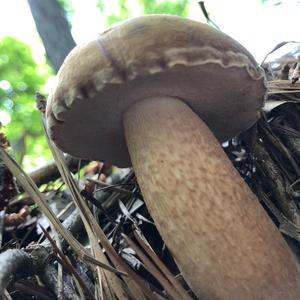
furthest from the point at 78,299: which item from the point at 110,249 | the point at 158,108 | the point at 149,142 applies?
the point at 158,108

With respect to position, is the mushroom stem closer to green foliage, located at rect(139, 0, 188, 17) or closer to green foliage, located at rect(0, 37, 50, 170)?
green foliage, located at rect(0, 37, 50, 170)

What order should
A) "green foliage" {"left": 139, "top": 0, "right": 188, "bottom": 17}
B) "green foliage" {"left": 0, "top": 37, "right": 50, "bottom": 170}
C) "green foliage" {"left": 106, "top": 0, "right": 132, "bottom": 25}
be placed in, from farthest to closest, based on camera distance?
"green foliage" {"left": 106, "top": 0, "right": 132, "bottom": 25} → "green foliage" {"left": 139, "top": 0, "right": 188, "bottom": 17} → "green foliage" {"left": 0, "top": 37, "right": 50, "bottom": 170}

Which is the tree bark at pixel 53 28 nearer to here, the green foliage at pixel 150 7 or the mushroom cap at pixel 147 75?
the mushroom cap at pixel 147 75

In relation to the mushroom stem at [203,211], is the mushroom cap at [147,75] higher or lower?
higher

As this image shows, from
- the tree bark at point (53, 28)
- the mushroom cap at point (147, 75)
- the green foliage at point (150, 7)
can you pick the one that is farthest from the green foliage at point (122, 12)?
the mushroom cap at point (147, 75)

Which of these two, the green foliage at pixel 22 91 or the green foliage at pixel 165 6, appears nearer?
the green foliage at pixel 22 91

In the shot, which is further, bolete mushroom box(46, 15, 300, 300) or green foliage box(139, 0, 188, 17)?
green foliage box(139, 0, 188, 17)

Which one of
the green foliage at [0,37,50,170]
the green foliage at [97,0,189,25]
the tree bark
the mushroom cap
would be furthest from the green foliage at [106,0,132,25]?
the mushroom cap

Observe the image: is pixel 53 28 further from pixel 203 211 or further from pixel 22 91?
pixel 22 91
